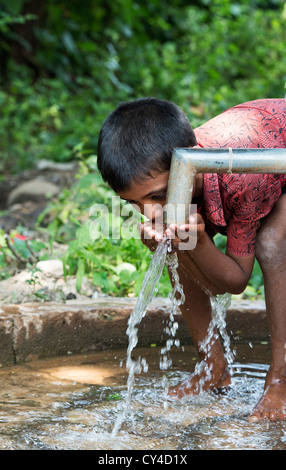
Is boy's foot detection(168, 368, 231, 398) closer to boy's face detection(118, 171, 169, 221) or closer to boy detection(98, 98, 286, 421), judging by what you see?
boy detection(98, 98, 286, 421)

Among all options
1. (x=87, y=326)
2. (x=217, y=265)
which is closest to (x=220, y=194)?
(x=217, y=265)

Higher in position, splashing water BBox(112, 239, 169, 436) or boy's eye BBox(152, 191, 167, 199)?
boy's eye BBox(152, 191, 167, 199)

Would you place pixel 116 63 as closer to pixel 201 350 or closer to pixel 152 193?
pixel 201 350

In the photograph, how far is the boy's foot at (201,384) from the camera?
228 centimetres

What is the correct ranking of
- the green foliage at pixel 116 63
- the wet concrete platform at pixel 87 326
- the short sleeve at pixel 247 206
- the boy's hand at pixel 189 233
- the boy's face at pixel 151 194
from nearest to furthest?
the boy's hand at pixel 189 233, the boy's face at pixel 151 194, the short sleeve at pixel 247 206, the wet concrete platform at pixel 87 326, the green foliage at pixel 116 63

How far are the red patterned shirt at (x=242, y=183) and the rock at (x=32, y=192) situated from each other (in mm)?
3463

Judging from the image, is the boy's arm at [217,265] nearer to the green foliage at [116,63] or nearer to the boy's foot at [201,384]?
the boy's foot at [201,384]

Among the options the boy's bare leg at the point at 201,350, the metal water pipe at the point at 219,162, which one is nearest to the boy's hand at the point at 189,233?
the metal water pipe at the point at 219,162

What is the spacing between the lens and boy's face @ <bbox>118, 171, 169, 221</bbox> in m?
1.81

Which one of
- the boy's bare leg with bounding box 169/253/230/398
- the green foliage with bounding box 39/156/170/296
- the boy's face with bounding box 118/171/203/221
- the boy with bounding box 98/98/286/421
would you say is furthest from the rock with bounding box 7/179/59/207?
the boy's face with bounding box 118/171/203/221

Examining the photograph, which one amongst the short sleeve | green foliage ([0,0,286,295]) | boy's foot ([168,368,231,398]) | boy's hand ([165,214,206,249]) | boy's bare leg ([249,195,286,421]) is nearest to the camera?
boy's hand ([165,214,206,249])

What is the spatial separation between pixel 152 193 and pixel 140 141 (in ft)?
0.47

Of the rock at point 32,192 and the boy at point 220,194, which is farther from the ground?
the boy at point 220,194

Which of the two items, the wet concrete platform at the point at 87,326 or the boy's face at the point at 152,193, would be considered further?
the wet concrete platform at the point at 87,326
